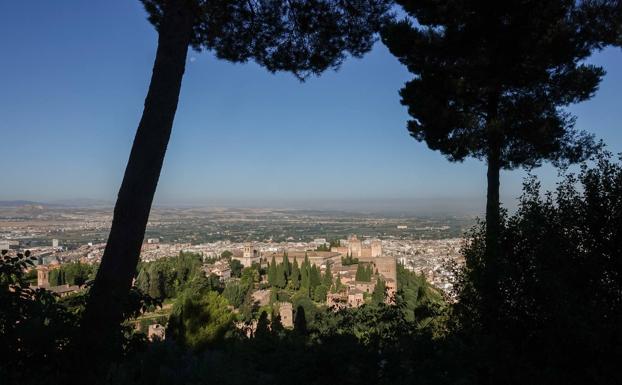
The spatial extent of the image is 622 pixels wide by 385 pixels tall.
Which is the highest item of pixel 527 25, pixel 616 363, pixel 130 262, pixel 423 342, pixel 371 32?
pixel 527 25

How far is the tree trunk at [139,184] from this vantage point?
2.57m

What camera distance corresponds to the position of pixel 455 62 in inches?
234

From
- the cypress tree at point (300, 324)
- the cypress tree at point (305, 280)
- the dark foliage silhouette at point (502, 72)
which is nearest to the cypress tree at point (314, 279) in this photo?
the cypress tree at point (305, 280)

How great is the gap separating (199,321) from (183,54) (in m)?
7.57

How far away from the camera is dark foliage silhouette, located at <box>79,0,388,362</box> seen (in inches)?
106

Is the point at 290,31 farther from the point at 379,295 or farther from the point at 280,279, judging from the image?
the point at 280,279

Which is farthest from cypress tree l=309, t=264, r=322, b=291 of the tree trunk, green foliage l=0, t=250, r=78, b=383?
green foliage l=0, t=250, r=78, b=383

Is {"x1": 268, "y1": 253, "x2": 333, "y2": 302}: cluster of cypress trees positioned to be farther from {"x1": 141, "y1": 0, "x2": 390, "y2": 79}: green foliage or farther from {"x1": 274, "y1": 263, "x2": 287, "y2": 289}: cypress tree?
{"x1": 141, "y1": 0, "x2": 390, "y2": 79}: green foliage

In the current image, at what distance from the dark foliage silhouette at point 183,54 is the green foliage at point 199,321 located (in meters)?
6.28

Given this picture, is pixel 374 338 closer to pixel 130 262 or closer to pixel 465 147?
pixel 130 262

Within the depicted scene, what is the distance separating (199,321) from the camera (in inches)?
369

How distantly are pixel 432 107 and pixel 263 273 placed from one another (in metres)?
41.8

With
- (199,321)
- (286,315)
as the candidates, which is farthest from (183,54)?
(286,315)

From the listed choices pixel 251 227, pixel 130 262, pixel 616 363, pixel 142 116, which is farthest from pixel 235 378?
pixel 251 227
